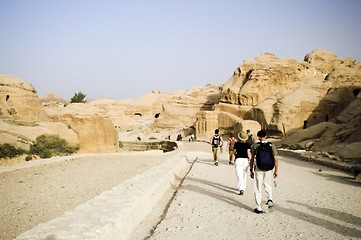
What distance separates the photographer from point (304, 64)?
155ft

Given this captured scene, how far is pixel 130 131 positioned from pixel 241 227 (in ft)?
159

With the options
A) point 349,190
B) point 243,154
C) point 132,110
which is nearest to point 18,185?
point 243,154

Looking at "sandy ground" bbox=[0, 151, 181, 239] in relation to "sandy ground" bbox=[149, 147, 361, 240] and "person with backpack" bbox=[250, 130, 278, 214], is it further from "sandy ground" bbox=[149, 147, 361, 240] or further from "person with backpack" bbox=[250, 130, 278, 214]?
"person with backpack" bbox=[250, 130, 278, 214]

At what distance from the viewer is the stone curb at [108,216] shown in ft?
11.9

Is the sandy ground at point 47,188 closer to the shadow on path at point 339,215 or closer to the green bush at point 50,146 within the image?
the green bush at point 50,146

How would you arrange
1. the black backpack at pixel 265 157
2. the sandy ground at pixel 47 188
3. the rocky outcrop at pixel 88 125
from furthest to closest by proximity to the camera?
the rocky outcrop at pixel 88 125 → the sandy ground at pixel 47 188 → the black backpack at pixel 265 157

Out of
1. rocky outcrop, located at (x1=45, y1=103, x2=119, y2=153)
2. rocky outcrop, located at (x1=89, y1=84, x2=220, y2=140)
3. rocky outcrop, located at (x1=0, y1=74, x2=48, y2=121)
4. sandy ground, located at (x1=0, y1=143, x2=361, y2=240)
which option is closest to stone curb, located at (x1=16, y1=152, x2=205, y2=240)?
sandy ground, located at (x1=0, y1=143, x2=361, y2=240)

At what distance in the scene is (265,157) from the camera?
222 inches

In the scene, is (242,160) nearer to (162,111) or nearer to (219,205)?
(219,205)

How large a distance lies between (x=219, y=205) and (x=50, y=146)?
48.3 feet

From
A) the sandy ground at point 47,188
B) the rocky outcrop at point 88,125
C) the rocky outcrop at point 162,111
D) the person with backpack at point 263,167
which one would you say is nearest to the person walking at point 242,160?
the person with backpack at point 263,167

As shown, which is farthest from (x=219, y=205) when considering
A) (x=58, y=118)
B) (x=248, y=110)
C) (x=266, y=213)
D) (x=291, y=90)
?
(x=291, y=90)

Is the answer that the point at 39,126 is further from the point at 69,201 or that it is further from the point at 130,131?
the point at 130,131

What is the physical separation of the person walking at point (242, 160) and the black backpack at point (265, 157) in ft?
4.86
